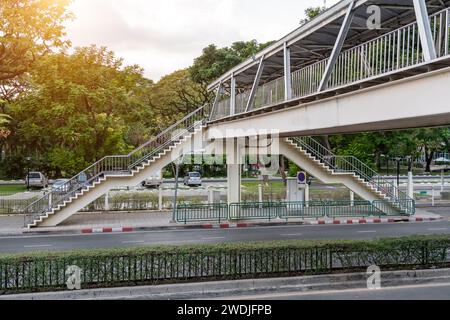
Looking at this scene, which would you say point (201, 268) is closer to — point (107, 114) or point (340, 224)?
point (340, 224)

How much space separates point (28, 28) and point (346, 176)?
16945mm

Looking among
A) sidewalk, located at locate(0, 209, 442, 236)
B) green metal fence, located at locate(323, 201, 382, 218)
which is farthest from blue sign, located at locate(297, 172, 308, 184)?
sidewalk, located at locate(0, 209, 442, 236)

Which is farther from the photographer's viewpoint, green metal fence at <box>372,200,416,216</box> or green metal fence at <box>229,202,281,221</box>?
green metal fence at <box>372,200,416,216</box>

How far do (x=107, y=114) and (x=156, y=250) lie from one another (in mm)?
17762

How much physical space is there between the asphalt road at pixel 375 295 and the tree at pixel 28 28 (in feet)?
36.0

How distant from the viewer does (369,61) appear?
33.1ft

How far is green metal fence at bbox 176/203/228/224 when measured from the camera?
71.5 ft

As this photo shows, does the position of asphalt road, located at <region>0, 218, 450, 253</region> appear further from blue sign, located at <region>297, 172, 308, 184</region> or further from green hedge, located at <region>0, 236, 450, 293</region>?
green hedge, located at <region>0, 236, 450, 293</region>

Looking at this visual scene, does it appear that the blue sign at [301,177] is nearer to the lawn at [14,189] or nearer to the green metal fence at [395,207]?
the green metal fence at [395,207]

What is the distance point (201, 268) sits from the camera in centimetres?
1036

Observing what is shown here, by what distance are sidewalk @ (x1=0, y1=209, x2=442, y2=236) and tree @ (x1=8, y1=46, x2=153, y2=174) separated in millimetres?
4697

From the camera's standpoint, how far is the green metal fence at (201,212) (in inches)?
858
